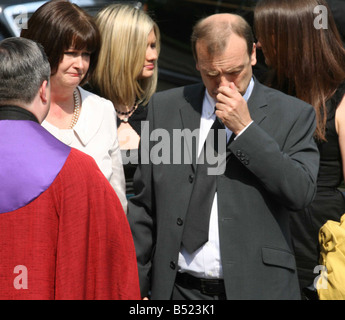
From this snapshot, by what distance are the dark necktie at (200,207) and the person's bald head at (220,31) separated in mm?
364

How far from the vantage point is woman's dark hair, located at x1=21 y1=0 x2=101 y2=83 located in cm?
331

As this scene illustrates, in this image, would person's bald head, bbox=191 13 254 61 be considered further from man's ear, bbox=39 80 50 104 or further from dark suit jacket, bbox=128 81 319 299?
man's ear, bbox=39 80 50 104

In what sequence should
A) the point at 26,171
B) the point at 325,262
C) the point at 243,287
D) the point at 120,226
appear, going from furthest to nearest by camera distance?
the point at 325,262 → the point at 243,287 → the point at 120,226 → the point at 26,171

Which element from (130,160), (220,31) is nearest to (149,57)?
(130,160)

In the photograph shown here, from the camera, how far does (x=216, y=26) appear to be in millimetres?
2889

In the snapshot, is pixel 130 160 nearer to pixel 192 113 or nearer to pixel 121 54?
pixel 121 54

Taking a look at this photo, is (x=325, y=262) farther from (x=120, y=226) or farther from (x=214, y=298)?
(x=120, y=226)

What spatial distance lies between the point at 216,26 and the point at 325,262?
3.76ft

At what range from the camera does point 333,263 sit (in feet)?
9.74

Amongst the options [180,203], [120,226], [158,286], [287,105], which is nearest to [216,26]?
[287,105]

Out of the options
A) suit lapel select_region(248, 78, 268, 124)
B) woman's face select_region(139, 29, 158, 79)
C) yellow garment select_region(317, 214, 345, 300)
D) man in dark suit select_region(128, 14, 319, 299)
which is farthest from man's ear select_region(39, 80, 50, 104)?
woman's face select_region(139, 29, 158, 79)

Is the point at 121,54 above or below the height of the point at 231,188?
above

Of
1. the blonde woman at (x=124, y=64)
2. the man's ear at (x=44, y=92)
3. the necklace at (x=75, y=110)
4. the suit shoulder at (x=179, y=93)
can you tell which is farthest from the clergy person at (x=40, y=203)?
the blonde woman at (x=124, y=64)

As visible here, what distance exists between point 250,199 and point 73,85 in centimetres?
111
